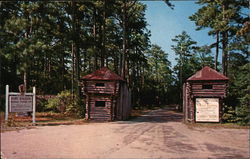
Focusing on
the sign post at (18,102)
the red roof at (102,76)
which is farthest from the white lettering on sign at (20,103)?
the red roof at (102,76)

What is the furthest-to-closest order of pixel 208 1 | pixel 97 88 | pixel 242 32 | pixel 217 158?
pixel 208 1, pixel 97 88, pixel 242 32, pixel 217 158

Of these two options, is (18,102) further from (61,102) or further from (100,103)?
(61,102)

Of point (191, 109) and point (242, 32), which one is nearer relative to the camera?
point (242, 32)

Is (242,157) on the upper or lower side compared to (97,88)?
lower

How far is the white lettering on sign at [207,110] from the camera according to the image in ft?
74.4

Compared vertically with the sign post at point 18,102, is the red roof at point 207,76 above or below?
above

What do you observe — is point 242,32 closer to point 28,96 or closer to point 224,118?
point 224,118

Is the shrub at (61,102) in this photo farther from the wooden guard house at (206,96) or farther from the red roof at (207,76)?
the red roof at (207,76)

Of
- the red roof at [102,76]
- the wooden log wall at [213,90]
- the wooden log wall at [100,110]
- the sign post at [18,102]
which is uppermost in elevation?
the red roof at [102,76]

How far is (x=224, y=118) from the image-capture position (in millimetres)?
22500

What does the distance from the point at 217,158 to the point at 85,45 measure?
22.5 m

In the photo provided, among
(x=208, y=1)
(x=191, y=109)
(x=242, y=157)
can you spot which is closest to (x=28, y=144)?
(x=242, y=157)

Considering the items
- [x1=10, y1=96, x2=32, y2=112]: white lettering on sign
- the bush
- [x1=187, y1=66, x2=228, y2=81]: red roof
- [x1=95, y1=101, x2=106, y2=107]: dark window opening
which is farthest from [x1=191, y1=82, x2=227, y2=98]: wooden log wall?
[x1=10, y1=96, x2=32, y2=112]: white lettering on sign

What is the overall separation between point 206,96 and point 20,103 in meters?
16.7
